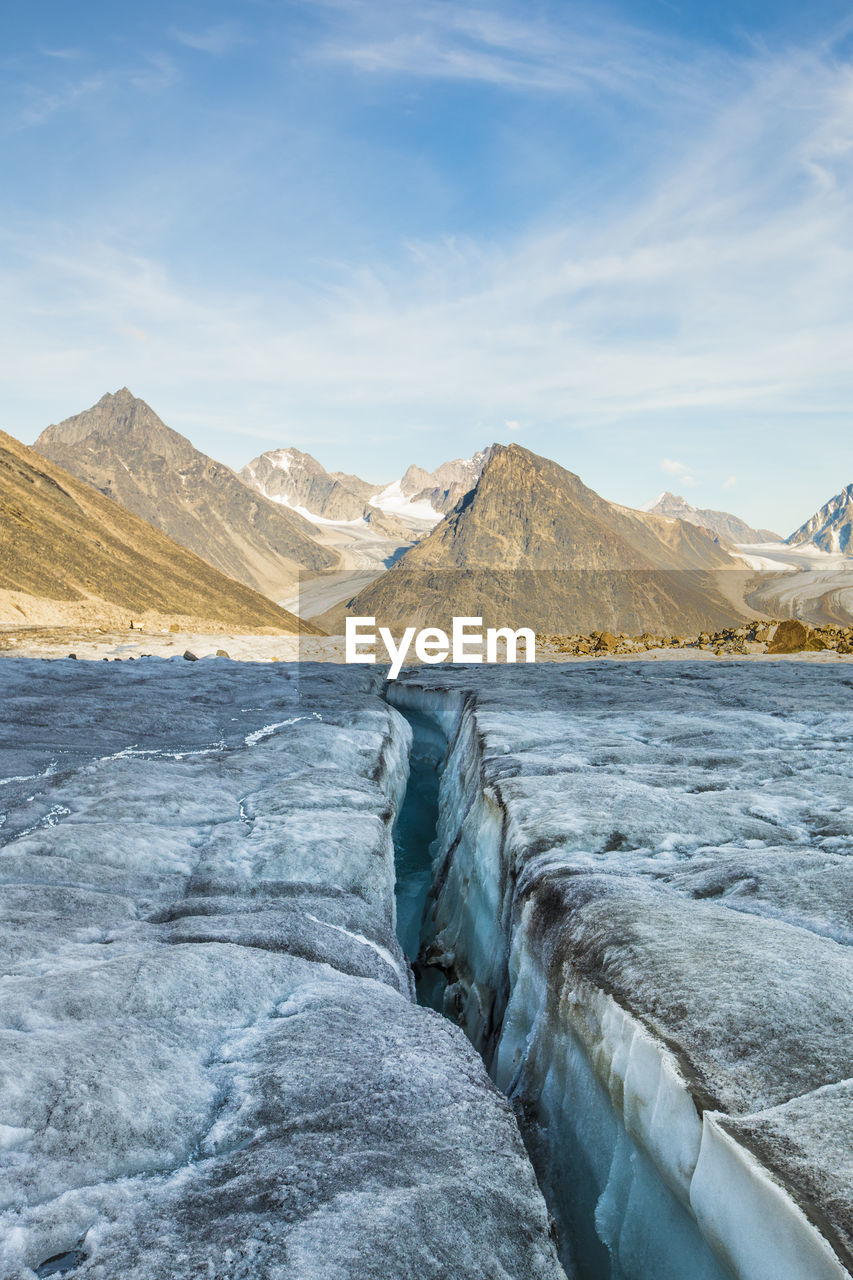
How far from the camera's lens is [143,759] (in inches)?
391

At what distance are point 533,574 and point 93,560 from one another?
70.6m

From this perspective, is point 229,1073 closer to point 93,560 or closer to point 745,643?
point 745,643

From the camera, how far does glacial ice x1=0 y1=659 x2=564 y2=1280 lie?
266 cm

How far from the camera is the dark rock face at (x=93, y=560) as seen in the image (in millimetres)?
46469

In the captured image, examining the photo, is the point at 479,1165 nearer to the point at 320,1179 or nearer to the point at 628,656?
the point at 320,1179

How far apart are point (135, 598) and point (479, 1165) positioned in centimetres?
5472

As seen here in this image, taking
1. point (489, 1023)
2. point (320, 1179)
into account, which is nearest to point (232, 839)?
point (489, 1023)

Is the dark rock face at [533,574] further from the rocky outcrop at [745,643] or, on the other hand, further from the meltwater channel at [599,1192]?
the meltwater channel at [599,1192]

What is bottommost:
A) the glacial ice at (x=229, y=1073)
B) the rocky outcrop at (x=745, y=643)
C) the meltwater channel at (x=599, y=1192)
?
the meltwater channel at (x=599, y=1192)

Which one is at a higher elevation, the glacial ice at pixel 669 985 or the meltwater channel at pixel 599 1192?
the glacial ice at pixel 669 985

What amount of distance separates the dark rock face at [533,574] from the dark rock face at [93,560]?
3783 centimetres

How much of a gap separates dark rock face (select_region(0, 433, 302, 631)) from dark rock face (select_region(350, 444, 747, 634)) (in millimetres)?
37831

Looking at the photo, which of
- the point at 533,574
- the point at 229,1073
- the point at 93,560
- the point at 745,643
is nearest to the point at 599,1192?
the point at 229,1073

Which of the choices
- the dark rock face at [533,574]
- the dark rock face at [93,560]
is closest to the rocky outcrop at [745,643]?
the dark rock face at [93,560]
